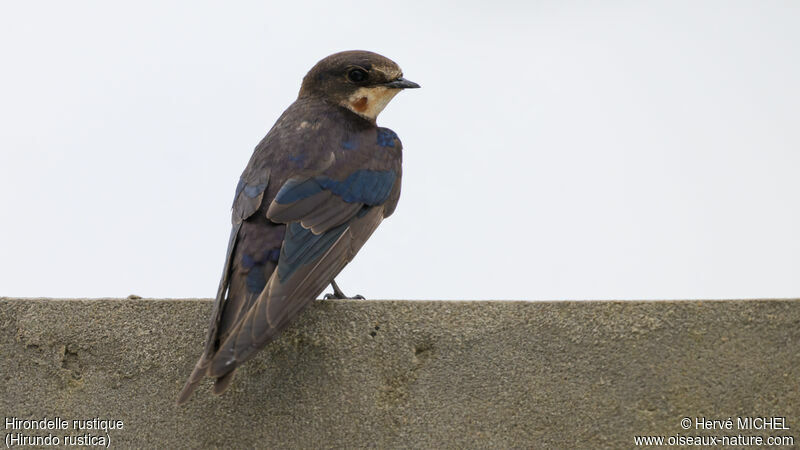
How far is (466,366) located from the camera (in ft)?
12.5

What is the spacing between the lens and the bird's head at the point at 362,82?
5.91 meters

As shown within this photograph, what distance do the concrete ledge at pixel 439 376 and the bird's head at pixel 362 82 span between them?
86.0 inches

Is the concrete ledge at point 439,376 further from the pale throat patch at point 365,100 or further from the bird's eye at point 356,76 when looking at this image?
the bird's eye at point 356,76

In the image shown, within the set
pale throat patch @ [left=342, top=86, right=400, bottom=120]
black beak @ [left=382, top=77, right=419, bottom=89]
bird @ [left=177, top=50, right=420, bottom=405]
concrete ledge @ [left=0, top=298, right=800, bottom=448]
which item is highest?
black beak @ [left=382, top=77, right=419, bottom=89]

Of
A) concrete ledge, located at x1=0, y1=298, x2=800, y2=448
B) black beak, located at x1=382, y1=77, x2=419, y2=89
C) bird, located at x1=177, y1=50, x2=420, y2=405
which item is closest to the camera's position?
concrete ledge, located at x1=0, y1=298, x2=800, y2=448

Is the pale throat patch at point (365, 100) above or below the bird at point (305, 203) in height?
above

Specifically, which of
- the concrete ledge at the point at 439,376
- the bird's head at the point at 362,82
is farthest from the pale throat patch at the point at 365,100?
the concrete ledge at the point at 439,376

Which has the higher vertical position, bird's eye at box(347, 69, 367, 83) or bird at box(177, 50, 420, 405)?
bird's eye at box(347, 69, 367, 83)

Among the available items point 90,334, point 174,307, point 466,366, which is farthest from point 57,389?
point 466,366

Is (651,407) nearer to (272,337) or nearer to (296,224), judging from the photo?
(272,337)

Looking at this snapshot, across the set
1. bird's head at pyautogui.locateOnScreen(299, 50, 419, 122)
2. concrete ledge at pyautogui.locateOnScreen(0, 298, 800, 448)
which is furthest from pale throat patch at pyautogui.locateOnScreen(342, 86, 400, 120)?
concrete ledge at pyautogui.locateOnScreen(0, 298, 800, 448)

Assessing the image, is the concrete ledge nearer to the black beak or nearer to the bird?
the bird

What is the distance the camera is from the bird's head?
19.4 ft

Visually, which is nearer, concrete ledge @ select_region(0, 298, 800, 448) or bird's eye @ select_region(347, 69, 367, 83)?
concrete ledge @ select_region(0, 298, 800, 448)
